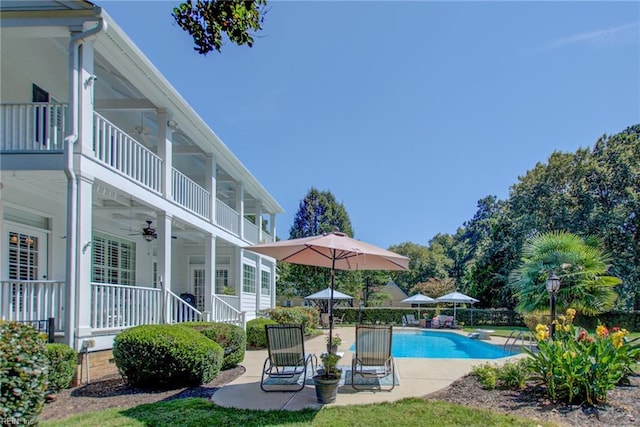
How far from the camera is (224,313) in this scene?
14.6m

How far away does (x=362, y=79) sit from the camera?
50.4ft

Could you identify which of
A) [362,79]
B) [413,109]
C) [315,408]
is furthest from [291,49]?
[315,408]

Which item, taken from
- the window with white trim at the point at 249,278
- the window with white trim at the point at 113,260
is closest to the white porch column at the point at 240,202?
the window with white trim at the point at 249,278

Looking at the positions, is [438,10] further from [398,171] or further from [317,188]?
[317,188]

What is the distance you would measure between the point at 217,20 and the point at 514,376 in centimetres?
647

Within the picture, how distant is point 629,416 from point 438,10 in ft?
26.4

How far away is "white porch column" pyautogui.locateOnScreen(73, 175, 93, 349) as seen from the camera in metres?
7.66

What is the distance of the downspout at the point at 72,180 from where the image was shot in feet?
24.8

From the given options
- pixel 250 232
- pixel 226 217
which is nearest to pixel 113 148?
pixel 226 217

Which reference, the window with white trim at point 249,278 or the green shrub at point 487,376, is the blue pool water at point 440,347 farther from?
the green shrub at point 487,376

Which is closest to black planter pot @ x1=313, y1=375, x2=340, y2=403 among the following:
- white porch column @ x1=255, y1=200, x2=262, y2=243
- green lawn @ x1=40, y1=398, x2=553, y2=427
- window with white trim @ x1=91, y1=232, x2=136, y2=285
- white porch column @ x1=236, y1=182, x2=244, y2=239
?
green lawn @ x1=40, y1=398, x2=553, y2=427

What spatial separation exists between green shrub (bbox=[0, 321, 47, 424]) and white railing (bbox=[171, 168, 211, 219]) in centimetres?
801

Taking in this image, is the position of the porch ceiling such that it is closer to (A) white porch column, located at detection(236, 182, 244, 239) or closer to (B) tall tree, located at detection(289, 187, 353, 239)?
(A) white porch column, located at detection(236, 182, 244, 239)

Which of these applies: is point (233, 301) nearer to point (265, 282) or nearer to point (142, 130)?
point (265, 282)
